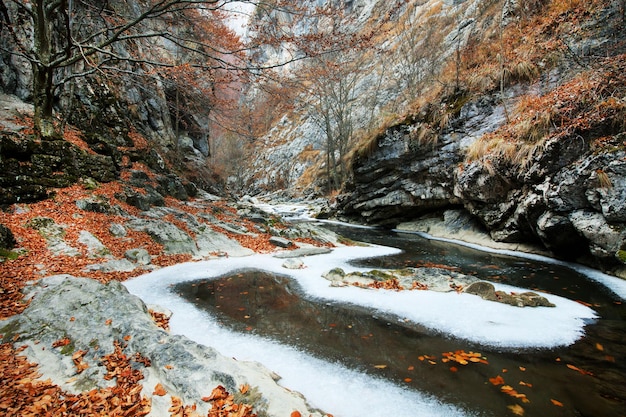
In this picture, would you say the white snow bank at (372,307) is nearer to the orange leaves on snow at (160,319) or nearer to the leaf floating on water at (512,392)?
the orange leaves on snow at (160,319)

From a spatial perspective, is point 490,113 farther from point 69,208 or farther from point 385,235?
point 69,208

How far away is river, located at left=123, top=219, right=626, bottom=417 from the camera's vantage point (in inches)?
116

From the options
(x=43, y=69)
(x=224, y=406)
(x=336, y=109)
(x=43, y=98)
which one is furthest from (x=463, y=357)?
(x=336, y=109)

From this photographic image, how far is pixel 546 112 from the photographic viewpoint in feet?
27.8

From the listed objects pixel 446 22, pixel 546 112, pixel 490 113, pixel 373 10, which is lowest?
pixel 546 112

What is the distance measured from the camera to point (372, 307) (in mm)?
5250

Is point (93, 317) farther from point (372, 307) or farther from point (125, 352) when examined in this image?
point (372, 307)

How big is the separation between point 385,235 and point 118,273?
→ 11.0 metres

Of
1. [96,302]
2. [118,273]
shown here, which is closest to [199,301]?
[96,302]

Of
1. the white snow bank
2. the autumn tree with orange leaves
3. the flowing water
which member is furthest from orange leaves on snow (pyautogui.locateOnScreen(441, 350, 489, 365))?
the autumn tree with orange leaves

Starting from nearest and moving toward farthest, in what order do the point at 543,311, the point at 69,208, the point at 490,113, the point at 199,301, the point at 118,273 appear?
the point at 543,311, the point at 199,301, the point at 118,273, the point at 69,208, the point at 490,113

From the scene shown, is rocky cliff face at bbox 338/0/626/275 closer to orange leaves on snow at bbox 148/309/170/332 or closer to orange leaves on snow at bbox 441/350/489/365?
orange leaves on snow at bbox 441/350/489/365

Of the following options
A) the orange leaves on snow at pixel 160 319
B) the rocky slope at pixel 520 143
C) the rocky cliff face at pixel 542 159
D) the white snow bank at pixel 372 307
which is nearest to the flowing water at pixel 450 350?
the white snow bank at pixel 372 307

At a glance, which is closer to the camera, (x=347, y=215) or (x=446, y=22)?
(x=347, y=215)
